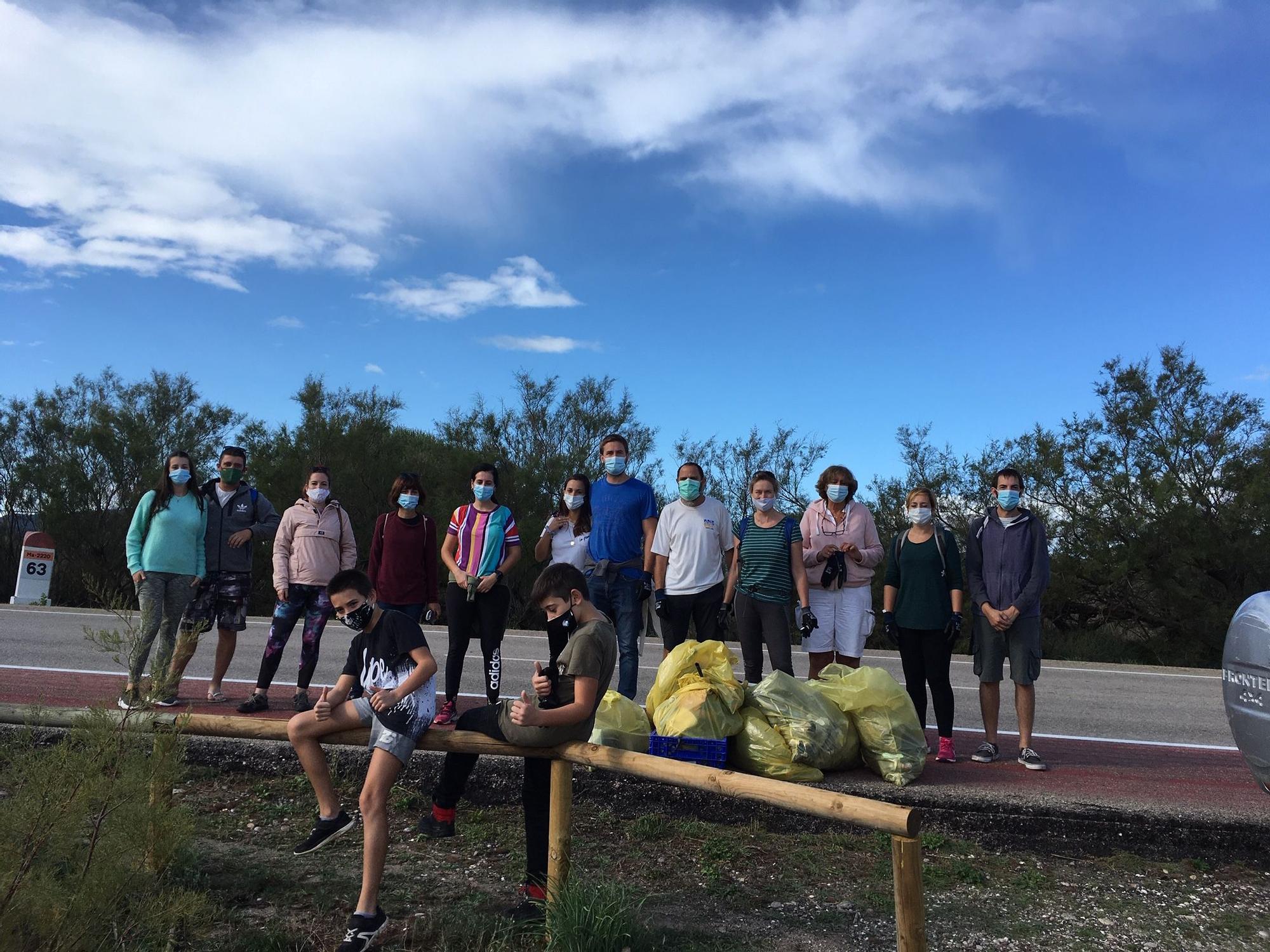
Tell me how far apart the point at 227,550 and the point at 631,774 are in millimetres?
4134

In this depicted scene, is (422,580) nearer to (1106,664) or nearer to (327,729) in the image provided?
(327,729)

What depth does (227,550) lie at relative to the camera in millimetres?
7105

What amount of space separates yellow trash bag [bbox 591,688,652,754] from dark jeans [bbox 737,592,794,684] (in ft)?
3.53

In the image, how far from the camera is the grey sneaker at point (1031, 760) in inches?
249

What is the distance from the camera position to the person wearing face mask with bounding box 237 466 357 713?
6863mm

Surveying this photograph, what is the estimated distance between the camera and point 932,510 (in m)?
6.57

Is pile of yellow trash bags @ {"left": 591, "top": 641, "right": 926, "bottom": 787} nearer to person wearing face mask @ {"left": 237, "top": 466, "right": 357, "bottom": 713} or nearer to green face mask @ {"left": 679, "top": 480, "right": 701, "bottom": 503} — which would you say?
green face mask @ {"left": 679, "top": 480, "right": 701, "bottom": 503}

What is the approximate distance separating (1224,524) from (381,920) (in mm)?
19295

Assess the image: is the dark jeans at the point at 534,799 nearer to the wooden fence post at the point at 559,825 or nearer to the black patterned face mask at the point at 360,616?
the wooden fence post at the point at 559,825

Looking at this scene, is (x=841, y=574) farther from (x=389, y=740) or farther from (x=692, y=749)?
(x=389, y=740)

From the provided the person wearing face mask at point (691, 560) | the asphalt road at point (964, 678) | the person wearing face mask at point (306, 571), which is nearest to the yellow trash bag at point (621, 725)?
the person wearing face mask at point (691, 560)

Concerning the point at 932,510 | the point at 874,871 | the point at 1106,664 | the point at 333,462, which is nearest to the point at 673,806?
the point at 874,871

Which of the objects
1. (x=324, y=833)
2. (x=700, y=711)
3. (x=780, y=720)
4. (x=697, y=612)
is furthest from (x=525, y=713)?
(x=697, y=612)

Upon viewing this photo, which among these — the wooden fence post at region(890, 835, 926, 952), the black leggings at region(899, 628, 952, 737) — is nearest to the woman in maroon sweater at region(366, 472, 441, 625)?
the black leggings at region(899, 628, 952, 737)
